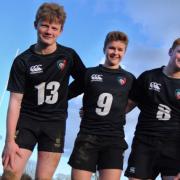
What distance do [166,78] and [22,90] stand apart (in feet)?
7.05

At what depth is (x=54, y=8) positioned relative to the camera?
22.5 feet

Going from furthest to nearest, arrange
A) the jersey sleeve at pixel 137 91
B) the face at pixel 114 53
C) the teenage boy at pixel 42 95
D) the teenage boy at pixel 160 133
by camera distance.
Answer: the jersey sleeve at pixel 137 91, the face at pixel 114 53, the teenage boy at pixel 160 133, the teenage boy at pixel 42 95

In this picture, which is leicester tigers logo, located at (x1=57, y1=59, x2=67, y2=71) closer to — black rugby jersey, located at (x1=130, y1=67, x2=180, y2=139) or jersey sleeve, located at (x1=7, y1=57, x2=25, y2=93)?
jersey sleeve, located at (x1=7, y1=57, x2=25, y2=93)

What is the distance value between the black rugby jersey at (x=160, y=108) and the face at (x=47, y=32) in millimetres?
1585

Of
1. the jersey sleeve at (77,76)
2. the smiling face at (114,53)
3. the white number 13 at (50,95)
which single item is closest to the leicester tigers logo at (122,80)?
the smiling face at (114,53)

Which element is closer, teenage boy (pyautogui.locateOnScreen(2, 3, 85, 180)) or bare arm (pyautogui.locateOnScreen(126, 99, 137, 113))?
teenage boy (pyautogui.locateOnScreen(2, 3, 85, 180))

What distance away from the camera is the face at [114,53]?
720 cm

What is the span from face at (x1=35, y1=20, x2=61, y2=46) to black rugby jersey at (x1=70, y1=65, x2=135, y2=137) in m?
0.84

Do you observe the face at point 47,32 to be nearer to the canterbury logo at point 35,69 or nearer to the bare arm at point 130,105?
the canterbury logo at point 35,69

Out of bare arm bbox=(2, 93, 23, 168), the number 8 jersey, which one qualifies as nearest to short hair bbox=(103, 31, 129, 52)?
the number 8 jersey


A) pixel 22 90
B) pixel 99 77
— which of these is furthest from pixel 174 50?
pixel 22 90

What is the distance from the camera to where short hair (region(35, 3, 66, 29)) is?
675 centimetres

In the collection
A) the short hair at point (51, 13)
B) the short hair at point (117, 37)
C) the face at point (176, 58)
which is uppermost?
the short hair at point (51, 13)

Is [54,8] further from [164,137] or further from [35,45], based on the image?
[164,137]
